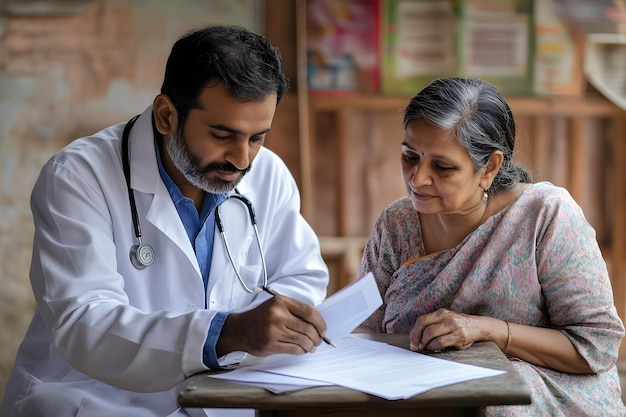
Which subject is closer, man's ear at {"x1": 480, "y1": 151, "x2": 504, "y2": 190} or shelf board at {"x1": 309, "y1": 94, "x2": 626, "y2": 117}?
man's ear at {"x1": 480, "y1": 151, "x2": 504, "y2": 190}

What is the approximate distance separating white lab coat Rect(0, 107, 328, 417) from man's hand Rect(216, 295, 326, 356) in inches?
2.7

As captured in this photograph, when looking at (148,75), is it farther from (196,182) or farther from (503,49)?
(196,182)

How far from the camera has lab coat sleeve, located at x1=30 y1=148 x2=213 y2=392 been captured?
1.77m

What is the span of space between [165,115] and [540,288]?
1.04 m

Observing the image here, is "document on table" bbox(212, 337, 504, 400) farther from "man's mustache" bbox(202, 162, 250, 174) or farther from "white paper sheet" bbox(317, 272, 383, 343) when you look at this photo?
A: "man's mustache" bbox(202, 162, 250, 174)

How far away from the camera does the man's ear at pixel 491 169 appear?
2.12 metres

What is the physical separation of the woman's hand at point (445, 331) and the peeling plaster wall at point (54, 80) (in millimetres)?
2604

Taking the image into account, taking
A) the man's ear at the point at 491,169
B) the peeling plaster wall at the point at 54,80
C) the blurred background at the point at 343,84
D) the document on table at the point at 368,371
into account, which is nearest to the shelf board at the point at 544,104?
the blurred background at the point at 343,84

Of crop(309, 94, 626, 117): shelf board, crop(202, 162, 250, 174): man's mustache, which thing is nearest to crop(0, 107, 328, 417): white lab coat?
crop(202, 162, 250, 174): man's mustache

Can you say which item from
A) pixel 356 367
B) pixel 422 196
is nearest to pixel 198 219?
pixel 422 196

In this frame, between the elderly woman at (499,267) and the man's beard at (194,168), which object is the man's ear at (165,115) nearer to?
the man's beard at (194,168)

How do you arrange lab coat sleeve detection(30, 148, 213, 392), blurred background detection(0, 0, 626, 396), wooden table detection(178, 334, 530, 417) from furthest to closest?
blurred background detection(0, 0, 626, 396) < lab coat sleeve detection(30, 148, 213, 392) < wooden table detection(178, 334, 530, 417)

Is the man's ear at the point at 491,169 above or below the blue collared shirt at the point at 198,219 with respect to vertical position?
above

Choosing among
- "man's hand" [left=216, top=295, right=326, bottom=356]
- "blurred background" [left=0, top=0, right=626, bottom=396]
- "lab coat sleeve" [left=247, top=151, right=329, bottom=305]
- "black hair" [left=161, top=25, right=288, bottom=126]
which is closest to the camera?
"man's hand" [left=216, top=295, right=326, bottom=356]
